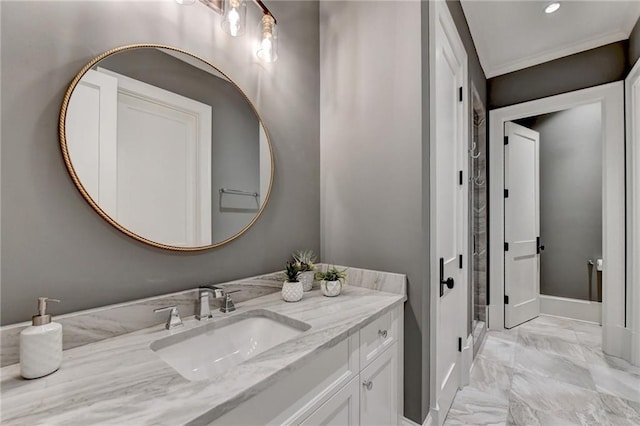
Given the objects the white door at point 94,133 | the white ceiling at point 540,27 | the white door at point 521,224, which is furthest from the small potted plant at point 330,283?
the white door at point 521,224

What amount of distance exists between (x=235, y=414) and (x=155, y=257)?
629 mm

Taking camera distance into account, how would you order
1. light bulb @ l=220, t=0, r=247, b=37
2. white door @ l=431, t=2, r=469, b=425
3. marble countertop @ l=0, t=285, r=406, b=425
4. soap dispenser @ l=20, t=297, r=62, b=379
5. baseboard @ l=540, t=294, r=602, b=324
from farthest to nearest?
baseboard @ l=540, t=294, r=602, b=324, white door @ l=431, t=2, r=469, b=425, light bulb @ l=220, t=0, r=247, b=37, soap dispenser @ l=20, t=297, r=62, b=379, marble countertop @ l=0, t=285, r=406, b=425

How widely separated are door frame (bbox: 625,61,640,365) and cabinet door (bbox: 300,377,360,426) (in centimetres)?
262

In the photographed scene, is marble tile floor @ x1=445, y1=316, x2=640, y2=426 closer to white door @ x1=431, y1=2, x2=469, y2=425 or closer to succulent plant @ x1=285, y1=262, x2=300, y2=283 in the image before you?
white door @ x1=431, y1=2, x2=469, y2=425

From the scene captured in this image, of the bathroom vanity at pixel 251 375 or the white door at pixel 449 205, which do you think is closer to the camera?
the bathroom vanity at pixel 251 375

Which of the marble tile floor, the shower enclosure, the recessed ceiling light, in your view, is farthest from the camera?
the shower enclosure

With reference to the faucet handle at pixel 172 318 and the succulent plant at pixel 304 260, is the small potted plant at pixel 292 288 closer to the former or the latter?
the succulent plant at pixel 304 260

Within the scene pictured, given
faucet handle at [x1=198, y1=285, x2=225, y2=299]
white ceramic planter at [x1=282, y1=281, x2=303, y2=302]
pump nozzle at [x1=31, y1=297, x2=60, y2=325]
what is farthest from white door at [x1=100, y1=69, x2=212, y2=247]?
white ceramic planter at [x1=282, y1=281, x2=303, y2=302]

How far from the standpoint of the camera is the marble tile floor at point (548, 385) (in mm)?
1694

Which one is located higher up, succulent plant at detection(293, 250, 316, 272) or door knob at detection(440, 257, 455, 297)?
succulent plant at detection(293, 250, 316, 272)

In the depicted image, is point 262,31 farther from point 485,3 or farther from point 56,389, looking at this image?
point 485,3

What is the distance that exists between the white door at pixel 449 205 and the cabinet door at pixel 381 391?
30 cm

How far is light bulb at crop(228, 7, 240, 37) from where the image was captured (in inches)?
47.3

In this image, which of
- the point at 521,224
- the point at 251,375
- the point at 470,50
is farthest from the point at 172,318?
the point at 521,224
